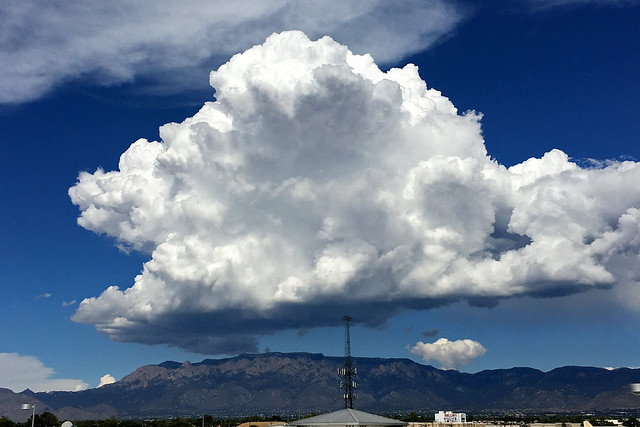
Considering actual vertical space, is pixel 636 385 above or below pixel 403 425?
above

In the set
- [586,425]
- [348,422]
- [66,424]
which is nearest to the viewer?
[66,424]

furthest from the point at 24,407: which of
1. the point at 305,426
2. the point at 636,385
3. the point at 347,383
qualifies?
the point at 347,383

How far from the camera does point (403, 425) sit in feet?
564

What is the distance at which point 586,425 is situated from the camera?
13488 cm

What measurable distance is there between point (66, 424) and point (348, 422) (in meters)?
97.6

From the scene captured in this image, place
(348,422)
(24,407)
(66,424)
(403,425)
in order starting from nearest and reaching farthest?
(66,424) → (24,407) → (348,422) → (403,425)

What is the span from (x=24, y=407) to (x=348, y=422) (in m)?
96.1

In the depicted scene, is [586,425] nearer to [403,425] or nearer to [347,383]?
[403,425]

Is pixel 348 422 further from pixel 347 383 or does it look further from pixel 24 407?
pixel 24 407

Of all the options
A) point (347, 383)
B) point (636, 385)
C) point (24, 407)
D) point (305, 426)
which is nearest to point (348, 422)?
point (305, 426)

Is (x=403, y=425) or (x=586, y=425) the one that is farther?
(x=403, y=425)

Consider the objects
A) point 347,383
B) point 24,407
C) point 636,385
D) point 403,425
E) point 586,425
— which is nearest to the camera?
point 636,385

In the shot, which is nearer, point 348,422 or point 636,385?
point 636,385

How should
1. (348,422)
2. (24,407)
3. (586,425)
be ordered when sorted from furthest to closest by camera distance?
(348,422) → (586,425) → (24,407)
